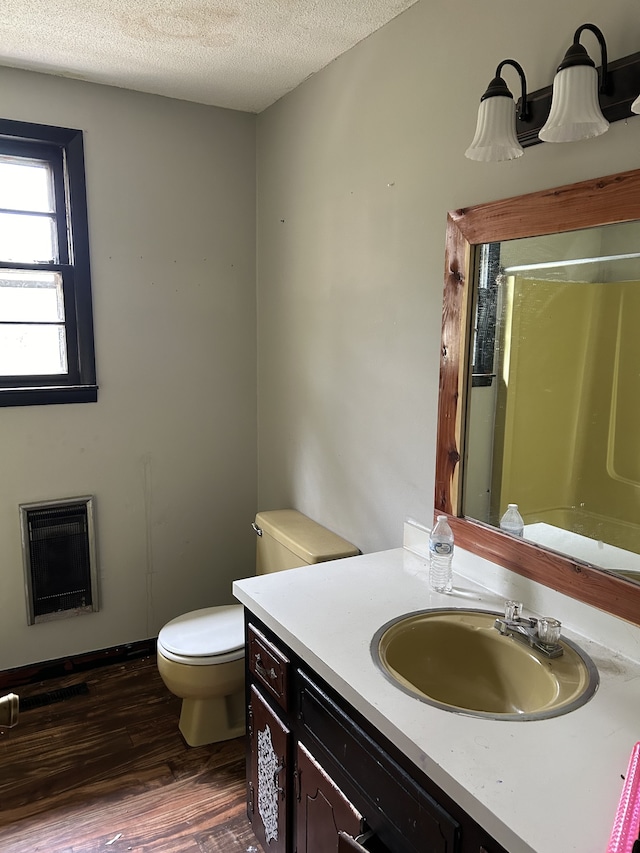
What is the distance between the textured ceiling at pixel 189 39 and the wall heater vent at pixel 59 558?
1657 mm

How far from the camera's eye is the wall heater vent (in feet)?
8.29

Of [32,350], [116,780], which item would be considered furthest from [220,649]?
[32,350]

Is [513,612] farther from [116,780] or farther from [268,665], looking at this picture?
[116,780]

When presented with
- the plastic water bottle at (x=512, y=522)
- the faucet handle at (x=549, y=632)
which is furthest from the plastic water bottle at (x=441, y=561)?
the faucet handle at (x=549, y=632)

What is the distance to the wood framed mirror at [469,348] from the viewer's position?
4.23ft

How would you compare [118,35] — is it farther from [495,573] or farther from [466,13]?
[495,573]

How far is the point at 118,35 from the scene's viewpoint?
6.50ft

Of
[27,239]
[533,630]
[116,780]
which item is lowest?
[116,780]

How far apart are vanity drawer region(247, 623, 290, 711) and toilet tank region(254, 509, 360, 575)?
47 centimetres

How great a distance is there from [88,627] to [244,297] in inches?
63.1

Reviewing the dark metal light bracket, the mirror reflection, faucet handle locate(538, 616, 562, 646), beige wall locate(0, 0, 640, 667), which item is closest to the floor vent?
beige wall locate(0, 0, 640, 667)

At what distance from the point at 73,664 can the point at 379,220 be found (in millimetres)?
2198

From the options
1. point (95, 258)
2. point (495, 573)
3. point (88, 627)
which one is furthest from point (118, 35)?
point (88, 627)

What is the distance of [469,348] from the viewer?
168cm
